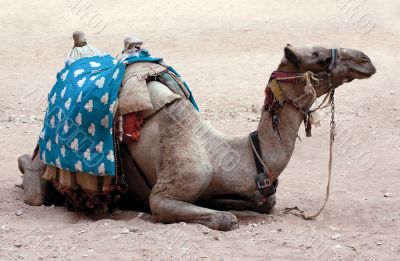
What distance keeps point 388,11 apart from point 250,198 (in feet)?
46.3

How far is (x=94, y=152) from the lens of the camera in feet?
20.7

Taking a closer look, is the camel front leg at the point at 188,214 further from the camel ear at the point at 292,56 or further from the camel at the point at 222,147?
the camel ear at the point at 292,56

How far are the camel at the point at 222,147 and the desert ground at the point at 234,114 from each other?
21 centimetres

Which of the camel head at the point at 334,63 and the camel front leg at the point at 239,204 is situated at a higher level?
the camel head at the point at 334,63

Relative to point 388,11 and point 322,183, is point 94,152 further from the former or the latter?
point 388,11

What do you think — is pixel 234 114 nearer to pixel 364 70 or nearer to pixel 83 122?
pixel 83 122

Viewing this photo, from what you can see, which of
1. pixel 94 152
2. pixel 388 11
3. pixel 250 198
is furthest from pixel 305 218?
pixel 388 11

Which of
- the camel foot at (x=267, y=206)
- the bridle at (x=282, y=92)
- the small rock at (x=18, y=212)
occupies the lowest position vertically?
the small rock at (x=18, y=212)

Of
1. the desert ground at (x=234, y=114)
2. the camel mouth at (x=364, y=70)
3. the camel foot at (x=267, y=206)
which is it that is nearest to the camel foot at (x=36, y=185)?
the desert ground at (x=234, y=114)

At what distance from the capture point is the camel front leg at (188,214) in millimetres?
5895

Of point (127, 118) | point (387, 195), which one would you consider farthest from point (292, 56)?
point (387, 195)

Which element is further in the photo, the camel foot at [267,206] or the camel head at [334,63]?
the camel foot at [267,206]

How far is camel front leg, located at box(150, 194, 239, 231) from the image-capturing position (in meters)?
5.89

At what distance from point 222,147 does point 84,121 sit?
3.80 feet
